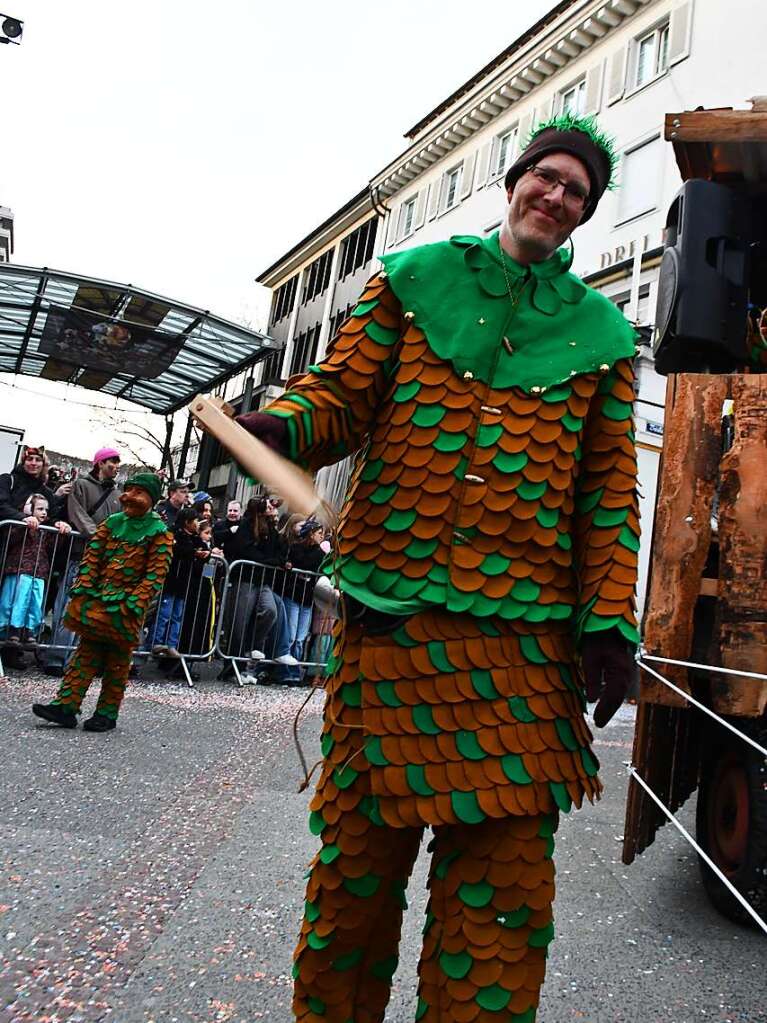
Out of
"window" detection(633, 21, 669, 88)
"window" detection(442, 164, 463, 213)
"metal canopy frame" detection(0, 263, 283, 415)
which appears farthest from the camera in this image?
"window" detection(442, 164, 463, 213)

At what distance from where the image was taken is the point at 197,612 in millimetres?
8352

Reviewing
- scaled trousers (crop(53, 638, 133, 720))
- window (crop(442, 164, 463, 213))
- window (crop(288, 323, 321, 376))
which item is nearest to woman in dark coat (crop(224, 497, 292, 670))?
scaled trousers (crop(53, 638, 133, 720))

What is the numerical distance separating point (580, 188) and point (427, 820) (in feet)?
4.34

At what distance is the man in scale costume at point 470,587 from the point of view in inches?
64.1

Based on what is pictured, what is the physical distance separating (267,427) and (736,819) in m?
2.50

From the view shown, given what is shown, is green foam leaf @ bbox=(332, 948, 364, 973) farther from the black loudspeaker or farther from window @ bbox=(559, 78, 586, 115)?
window @ bbox=(559, 78, 586, 115)

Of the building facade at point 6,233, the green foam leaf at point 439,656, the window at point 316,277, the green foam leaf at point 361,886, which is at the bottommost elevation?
the green foam leaf at point 361,886

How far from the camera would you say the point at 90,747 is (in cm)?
501

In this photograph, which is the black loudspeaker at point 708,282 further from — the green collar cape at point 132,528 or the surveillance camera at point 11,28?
the surveillance camera at point 11,28

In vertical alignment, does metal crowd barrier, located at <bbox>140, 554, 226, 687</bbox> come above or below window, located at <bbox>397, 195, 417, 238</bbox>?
Answer: below

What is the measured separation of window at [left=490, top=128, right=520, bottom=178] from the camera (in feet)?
80.4

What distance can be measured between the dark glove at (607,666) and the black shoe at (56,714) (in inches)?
176

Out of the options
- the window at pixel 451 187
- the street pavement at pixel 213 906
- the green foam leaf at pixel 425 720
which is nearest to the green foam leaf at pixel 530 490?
the green foam leaf at pixel 425 720

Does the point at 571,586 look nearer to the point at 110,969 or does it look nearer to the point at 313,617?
the point at 110,969
